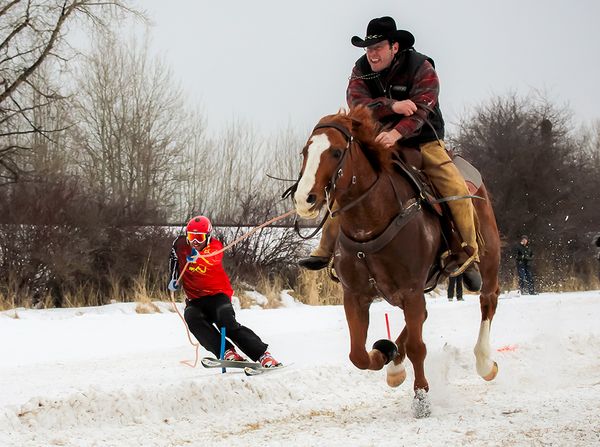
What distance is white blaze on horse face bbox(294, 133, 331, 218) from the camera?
5543 millimetres

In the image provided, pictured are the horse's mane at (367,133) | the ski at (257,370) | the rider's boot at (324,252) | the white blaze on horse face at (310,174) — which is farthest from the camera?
the ski at (257,370)

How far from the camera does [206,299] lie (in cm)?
950

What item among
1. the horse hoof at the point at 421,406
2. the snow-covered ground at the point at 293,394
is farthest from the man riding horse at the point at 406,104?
the snow-covered ground at the point at 293,394

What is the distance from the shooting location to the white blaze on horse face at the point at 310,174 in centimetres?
554

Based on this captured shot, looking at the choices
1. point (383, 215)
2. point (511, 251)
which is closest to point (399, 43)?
point (383, 215)

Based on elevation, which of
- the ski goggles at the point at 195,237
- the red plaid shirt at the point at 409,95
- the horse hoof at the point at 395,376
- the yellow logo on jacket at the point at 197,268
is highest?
the red plaid shirt at the point at 409,95

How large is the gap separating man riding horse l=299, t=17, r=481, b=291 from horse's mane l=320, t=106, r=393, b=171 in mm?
442

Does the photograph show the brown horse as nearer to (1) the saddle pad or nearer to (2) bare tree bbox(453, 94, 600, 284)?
(1) the saddle pad

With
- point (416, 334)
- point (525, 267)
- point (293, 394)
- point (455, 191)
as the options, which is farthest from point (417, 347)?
point (525, 267)

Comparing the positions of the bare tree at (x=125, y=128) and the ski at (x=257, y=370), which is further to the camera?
the bare tree at (x=125, y=128)

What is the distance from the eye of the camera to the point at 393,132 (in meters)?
6.76

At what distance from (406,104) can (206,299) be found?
12.2ft

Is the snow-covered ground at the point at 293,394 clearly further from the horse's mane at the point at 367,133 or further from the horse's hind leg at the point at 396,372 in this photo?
the horse's mane at the point at 367,133

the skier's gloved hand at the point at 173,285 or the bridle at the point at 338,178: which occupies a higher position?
the bridle at the point at 338,178
